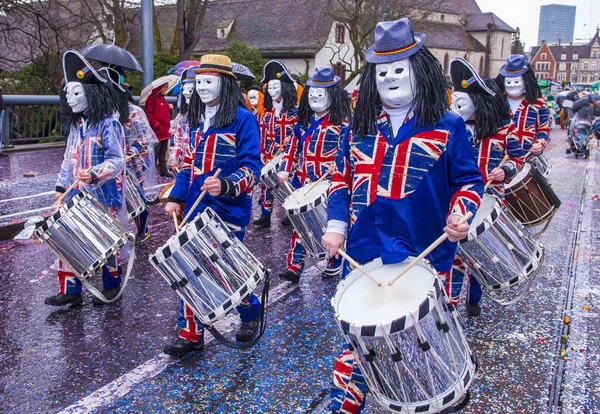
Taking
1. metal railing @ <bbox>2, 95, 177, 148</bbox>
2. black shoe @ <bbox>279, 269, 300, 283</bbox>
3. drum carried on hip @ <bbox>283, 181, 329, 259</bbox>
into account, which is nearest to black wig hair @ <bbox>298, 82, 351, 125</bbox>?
drum carried on hip @ <bbox>283, 181, 329, 259</bbox>

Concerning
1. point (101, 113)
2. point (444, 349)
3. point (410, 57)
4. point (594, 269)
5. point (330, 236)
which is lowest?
point (594, 269)

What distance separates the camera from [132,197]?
621cm

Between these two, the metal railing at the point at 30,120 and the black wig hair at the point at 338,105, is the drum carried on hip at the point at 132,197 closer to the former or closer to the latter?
the black wig hair at the point at 338,105

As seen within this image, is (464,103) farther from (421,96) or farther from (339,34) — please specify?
(339,34)

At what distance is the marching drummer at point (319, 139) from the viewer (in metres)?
5.81

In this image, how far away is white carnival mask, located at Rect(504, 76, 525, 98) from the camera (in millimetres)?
6664

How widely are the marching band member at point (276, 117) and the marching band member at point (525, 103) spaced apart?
2657 mm

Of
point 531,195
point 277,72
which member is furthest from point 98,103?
point 277,72

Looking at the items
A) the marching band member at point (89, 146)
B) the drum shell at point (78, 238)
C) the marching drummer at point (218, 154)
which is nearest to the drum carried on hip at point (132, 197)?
the marching band member at point (89, 146)

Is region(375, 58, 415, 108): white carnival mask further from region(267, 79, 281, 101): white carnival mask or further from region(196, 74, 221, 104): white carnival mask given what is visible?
region(267, 79, 281, 101): white carnival mask

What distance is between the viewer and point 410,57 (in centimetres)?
291

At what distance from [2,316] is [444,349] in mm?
3600

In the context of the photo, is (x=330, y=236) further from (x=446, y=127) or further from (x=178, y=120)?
(x=178, y=120)

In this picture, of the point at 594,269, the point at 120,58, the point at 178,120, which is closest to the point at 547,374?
the point at 594,269
